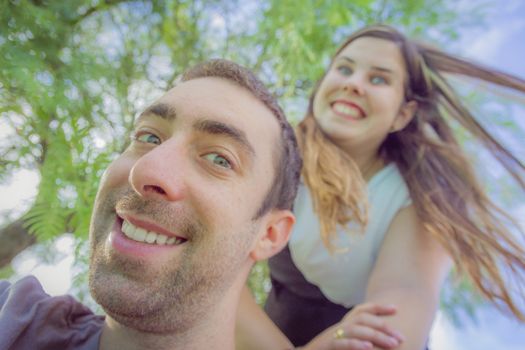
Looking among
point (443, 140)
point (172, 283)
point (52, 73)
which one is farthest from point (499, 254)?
point (52, 73)

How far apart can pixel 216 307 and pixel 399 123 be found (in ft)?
4.01

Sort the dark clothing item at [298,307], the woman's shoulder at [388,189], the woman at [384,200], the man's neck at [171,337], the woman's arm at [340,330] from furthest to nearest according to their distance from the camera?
the dark clothing item at [298,307] → the woman's shoulder at [388,189] → the woman at [384,200] → the woman's arm at [340,330] → the man's neck at [171,337]

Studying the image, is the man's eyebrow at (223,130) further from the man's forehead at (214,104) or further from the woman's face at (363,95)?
the woman's face at (363,95)

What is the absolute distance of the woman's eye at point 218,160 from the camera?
106 cm

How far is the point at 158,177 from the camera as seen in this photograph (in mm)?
923

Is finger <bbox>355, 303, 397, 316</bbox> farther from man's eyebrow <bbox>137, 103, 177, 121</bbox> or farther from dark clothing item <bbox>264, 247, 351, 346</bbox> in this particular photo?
man's eyebrow <bbox>137, 103, 177, 121</bbox>

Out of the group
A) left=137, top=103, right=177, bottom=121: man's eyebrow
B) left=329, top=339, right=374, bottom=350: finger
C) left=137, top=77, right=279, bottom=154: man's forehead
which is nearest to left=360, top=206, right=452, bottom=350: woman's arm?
left=329, top=339, right=374, bottom=350: finger

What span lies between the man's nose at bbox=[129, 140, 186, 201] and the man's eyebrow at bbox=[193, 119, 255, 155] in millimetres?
138

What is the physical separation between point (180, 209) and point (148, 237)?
100 mm

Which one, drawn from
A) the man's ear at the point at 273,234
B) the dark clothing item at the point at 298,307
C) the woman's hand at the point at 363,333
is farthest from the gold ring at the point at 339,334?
the dark clothing item at the point at 298,307

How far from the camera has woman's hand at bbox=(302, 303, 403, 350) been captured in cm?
113

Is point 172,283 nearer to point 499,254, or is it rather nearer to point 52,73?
point 52,73

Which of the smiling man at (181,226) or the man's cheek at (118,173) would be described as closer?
the smiling man at (181,226)

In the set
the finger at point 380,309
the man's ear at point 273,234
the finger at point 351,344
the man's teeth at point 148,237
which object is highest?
the man's teeth at point 148,237
